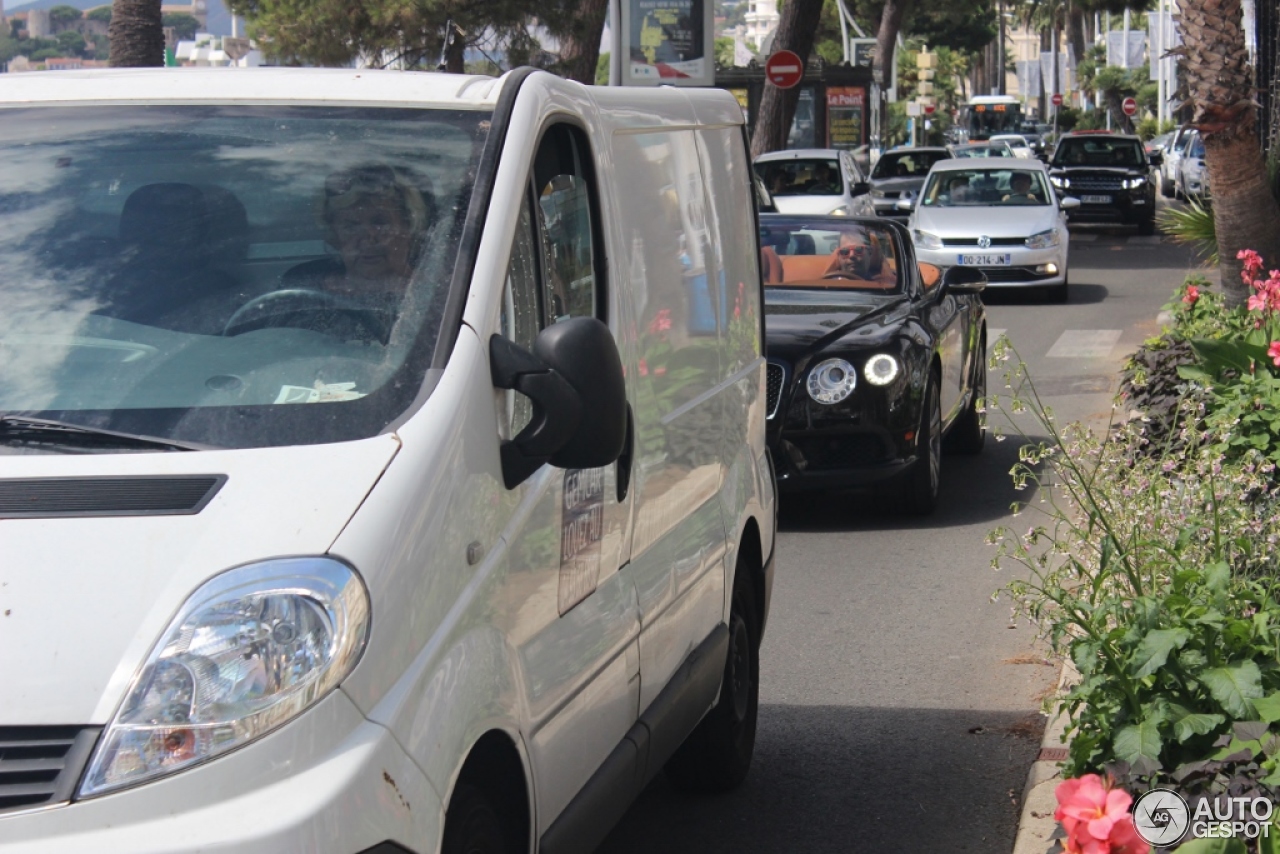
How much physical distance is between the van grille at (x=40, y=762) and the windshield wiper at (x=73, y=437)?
604 millimetres

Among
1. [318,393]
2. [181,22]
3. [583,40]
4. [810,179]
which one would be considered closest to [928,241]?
[810,179]

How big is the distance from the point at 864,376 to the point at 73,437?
6.36 m

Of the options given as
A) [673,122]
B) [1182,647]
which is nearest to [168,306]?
[673,122]

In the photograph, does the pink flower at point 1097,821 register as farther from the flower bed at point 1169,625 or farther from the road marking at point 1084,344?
the road marking at point 1084,344

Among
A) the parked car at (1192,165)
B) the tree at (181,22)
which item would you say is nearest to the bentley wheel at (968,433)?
the parked car at (1192,165)

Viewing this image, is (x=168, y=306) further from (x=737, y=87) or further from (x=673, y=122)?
(x=737, y=87)

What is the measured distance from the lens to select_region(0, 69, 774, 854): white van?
2.49m

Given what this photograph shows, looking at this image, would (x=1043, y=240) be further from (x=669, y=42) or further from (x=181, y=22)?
(x=181, y=22)

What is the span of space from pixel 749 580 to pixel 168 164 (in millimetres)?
2583

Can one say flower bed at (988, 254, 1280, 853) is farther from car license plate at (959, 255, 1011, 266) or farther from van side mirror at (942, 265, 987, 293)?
car license plate at (959, 255, 1011, 266)

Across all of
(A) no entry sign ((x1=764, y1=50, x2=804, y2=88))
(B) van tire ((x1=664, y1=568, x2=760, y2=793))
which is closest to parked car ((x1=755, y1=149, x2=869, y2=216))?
(A) no entry sign ((x1=764, y1=50, x2=804, y2=88))

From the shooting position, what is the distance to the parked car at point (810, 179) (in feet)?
79.0

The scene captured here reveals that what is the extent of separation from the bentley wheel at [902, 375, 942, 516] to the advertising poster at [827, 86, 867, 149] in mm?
29157

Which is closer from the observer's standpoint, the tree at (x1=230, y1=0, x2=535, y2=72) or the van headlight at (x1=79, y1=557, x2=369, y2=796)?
the van headlight at (x1=79, y1=557, x2=369, y2=796)
